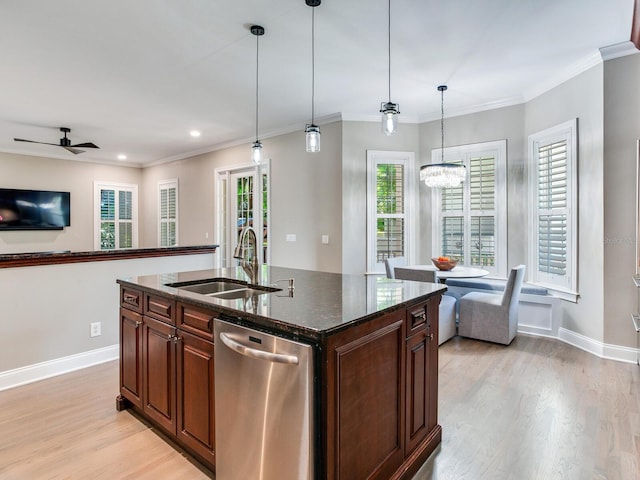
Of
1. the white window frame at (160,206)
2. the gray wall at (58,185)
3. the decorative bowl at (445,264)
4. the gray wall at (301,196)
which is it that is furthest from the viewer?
the white window frame at (160,206)

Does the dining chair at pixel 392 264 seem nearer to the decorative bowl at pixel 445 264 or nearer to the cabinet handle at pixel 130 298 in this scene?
the decorative bowl at pixel 445 264

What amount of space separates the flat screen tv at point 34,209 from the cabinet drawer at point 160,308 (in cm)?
618

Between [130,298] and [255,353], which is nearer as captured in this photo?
[255,353]

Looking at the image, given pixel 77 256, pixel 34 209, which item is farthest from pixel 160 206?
pixel 77 256

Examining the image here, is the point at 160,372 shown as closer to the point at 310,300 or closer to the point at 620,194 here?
the point at 310,300

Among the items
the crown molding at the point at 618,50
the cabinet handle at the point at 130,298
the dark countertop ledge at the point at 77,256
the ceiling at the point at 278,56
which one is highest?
the crown molding at the point at 618,50

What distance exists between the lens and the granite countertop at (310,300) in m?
1.43

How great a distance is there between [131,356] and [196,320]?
3.02 feet

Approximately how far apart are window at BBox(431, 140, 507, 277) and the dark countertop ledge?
128 inches

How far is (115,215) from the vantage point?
8.08 meters

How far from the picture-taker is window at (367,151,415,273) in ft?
16.7

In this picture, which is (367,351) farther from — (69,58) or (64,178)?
(64,178)

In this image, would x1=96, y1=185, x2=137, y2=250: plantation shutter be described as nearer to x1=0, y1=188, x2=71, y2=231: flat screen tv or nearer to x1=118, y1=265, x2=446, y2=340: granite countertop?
x1=0, y1=188, x2=71, y2=231: flat screen tv

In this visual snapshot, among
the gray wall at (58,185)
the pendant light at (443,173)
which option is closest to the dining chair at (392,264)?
the pendant light at (443,173)
